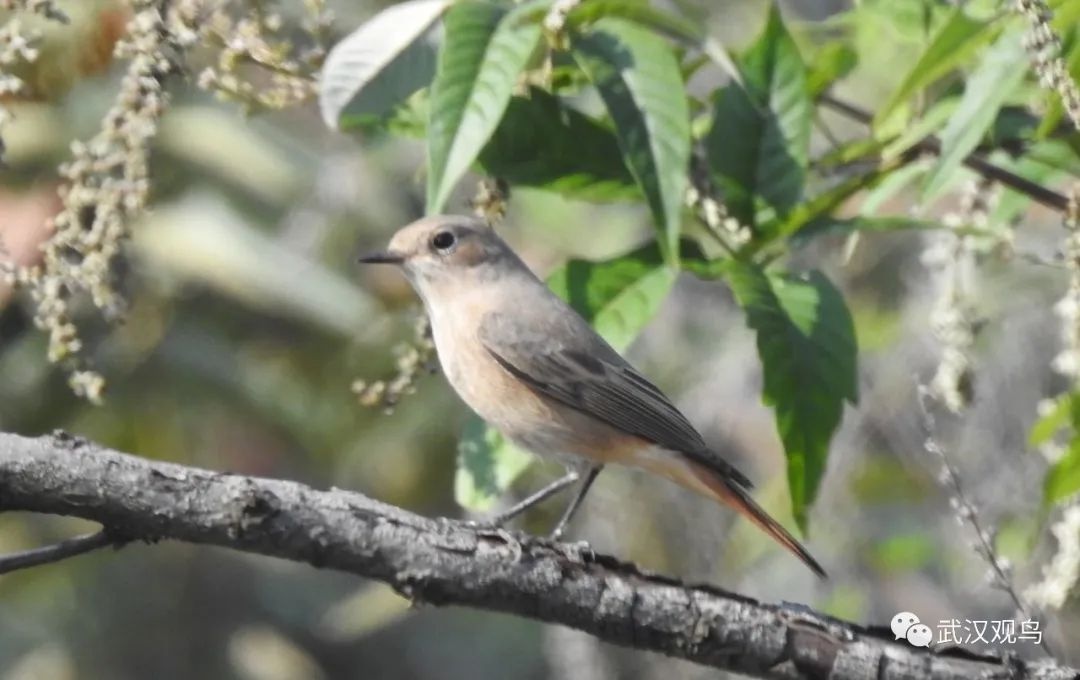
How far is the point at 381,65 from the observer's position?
283cm

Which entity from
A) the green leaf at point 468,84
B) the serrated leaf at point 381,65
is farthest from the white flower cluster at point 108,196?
the green leaf at point 468,84

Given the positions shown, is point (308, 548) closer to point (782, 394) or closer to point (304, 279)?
point (782, 394)

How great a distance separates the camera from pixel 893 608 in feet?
20.4

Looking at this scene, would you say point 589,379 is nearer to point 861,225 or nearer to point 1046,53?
point 861,225

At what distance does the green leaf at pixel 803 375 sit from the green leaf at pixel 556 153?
386mm

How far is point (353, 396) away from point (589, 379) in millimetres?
2089

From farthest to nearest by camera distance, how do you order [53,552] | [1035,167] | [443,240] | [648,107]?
[443,240] → [1035,167] → [648,107] → [53,552]

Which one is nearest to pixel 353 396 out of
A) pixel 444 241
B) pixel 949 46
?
pixel 444 241

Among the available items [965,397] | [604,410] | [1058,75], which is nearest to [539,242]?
[604,410]

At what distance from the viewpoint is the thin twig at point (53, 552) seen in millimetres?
2137

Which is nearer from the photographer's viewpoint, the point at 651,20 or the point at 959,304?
the point at 651,20

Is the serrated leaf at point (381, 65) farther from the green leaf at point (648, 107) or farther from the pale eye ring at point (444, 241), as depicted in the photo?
the pale eye ring at point (444, 241)

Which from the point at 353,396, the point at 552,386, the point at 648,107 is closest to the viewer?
the point at 648,107

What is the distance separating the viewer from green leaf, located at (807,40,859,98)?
11.1ft
